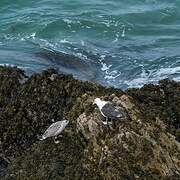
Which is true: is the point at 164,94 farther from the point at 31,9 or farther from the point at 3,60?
the point at 31,9

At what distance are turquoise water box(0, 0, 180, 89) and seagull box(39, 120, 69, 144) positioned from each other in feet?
26.7

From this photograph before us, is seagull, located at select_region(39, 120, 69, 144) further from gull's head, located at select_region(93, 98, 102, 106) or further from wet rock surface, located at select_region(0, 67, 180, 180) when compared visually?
gull's head, located at select_region(93, 98, 102, 106)

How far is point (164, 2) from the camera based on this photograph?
27609 mm

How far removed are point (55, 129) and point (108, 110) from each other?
3.08 feet

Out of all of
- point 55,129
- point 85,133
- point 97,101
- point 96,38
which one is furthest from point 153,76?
point 55,129

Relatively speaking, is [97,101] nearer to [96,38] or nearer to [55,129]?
[55,129]

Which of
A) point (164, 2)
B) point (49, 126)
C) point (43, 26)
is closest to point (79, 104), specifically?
point (49, 126)

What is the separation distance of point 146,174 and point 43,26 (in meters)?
16.4

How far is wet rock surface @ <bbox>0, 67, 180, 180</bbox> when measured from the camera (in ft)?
25.8

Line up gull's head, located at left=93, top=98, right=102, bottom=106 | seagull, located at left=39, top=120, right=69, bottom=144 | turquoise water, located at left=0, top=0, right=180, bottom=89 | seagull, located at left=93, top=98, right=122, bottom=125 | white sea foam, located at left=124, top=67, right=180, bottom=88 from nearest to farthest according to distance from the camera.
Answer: seagull, located at left=93, top=98, right=122, bottom=125, seagull, located at left=39, top=120, right=69, bottom=144, gull's head, located at left=93, top=98, right=102, bottom=106, white sea foam, located at left=124, top=67, right=180, bottom=88, turquoise water, located at left=0, top=0, right=180, bottom=89

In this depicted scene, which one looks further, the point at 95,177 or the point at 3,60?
the point at 3,60

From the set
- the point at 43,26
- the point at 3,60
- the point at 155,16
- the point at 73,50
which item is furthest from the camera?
the point at 155,16

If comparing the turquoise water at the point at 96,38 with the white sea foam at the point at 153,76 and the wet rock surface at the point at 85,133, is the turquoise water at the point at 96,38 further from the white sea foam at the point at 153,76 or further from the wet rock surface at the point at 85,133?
the wet rock surface at the point at 85,133

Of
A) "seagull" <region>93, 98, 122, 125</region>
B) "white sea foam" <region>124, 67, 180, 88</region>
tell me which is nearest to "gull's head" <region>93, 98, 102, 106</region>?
"seagull" <region>93, 98, 122, 125</region>
